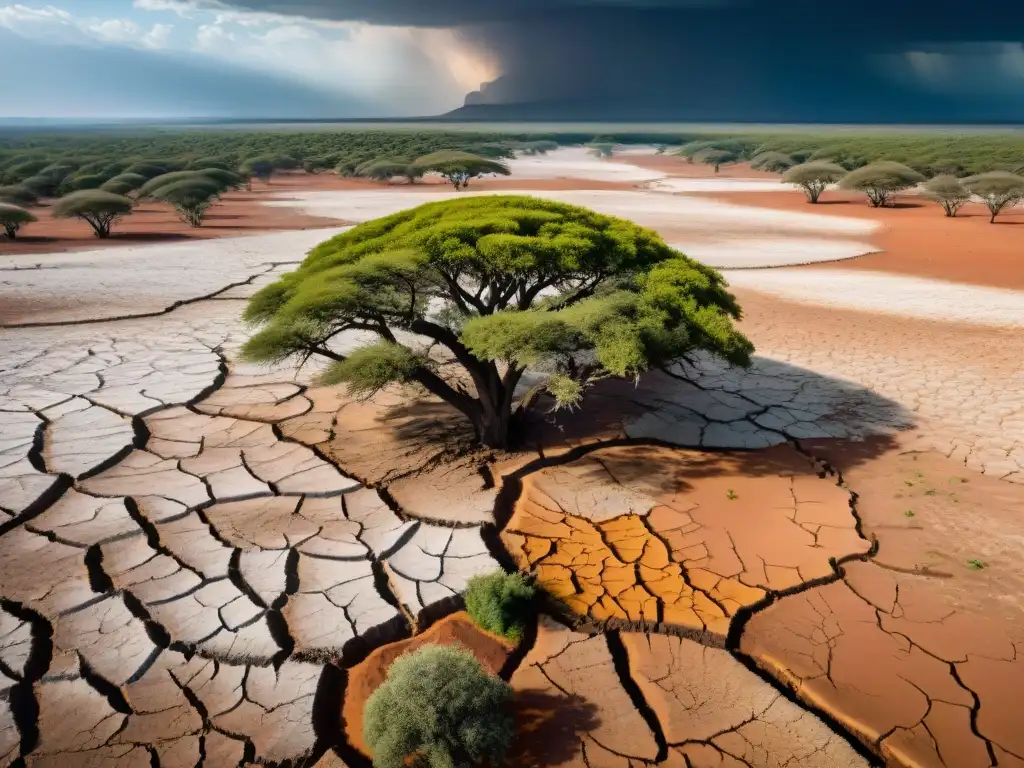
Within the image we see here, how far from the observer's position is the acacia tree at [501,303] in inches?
225

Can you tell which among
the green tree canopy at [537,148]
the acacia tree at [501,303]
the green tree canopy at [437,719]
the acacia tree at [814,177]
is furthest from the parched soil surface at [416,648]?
the green tree canopy at [537,148]

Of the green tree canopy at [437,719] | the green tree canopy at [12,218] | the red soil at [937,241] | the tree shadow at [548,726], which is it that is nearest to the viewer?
the green tree canopy at [437,719]

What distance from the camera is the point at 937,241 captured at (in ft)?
65.6

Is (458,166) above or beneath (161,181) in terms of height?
above

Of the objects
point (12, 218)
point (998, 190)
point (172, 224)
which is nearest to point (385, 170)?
point (172, 224)

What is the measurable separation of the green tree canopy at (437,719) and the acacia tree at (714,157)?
2256 inches

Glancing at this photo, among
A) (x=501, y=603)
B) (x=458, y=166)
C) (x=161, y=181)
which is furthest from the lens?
(x=458, y=166)

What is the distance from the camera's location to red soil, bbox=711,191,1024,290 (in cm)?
1571

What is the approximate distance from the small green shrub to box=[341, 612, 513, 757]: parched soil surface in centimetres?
6

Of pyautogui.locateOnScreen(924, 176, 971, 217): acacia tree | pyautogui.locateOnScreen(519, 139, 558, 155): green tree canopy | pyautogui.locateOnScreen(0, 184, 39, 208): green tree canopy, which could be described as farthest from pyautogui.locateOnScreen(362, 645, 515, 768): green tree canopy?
pyautogui.locateOnScreen(519, 139, 558, 155): green tree canopy

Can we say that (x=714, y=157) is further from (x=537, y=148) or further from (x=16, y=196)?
(x=16, y=196)

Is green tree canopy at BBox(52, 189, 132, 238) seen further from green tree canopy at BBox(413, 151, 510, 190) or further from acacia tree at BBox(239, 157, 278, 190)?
acacia tree at BBox(239, 157, 278, 190)

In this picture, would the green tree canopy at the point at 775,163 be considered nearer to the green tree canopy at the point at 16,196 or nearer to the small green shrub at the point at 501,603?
the green tree canopy at the point at 16,196

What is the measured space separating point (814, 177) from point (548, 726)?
106 feet
